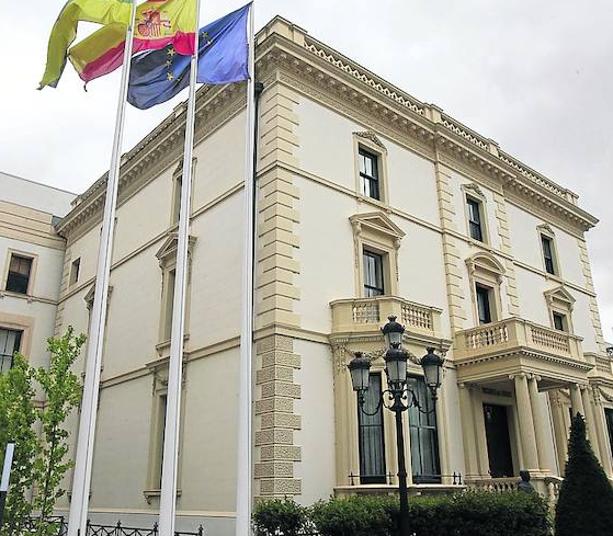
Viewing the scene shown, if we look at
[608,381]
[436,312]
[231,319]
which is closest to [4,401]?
[231,319]

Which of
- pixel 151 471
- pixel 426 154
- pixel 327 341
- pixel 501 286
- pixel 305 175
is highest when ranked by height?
pixel 426 154

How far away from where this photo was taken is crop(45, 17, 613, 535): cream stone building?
599 inches

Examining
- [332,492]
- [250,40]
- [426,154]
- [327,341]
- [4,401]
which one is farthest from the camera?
[426,154]

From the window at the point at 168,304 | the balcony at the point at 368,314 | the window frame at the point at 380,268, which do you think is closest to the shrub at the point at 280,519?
the balcony at the point at 368,314

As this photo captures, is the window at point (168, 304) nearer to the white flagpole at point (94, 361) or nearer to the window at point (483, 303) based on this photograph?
the white flagpole at point (94, 361)

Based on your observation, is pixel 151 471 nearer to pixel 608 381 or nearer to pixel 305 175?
pixel 305 175

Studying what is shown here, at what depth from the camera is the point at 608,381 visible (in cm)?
2258

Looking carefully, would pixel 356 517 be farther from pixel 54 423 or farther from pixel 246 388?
pixel 54 423

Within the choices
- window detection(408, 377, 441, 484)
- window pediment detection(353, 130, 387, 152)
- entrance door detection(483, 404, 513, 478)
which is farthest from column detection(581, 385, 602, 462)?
window pediment detection(353, 130, 387, 152)

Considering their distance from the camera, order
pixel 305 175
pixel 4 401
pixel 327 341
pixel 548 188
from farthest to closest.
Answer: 1. pixel 548 188
2. pixel 305 175
3. pixel 327 341
4. pixel 4 401

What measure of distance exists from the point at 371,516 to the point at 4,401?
22.8ft

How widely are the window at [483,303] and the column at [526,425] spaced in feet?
14.2

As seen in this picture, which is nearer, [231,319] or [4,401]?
[4,401]

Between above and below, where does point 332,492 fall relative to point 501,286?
below
